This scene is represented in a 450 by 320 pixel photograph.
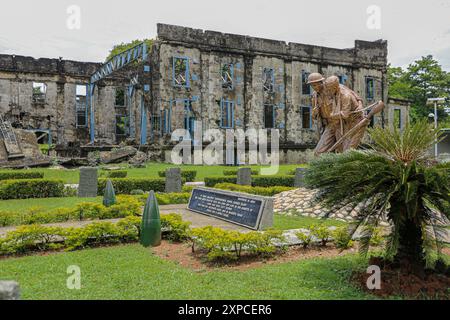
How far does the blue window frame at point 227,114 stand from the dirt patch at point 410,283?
24.2m

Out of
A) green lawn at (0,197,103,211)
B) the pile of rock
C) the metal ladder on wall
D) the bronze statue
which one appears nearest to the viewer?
the pile of rock

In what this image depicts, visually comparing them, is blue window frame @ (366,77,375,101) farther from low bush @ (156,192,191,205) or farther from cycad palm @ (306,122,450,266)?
cycad palm @ (306,122,450,266)

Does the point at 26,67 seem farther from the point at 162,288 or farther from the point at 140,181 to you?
the point at 162,288

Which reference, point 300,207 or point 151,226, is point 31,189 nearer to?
point 151,226

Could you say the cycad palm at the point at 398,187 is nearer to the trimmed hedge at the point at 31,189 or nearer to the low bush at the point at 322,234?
the low bush at the point at 322,234

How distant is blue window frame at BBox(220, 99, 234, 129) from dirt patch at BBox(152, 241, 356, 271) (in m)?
22.0

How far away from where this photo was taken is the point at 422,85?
43812 mm

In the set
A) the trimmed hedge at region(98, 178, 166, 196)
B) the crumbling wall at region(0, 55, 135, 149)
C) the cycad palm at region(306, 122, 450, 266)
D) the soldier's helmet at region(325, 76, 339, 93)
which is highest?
the crumbling wall at region(0, 55, 135, 149)

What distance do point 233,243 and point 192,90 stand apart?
22576 mm

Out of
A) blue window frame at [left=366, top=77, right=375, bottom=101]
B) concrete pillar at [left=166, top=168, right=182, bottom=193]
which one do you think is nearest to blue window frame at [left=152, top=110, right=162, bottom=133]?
concrete pillar at [left=166, top=168, right=182, bottom=193]

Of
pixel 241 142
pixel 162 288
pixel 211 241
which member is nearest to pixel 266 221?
pixel 211 241

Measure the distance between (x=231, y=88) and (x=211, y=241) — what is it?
23962 mm

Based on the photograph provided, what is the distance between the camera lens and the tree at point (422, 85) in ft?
138

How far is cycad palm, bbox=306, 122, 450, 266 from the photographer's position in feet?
14.3
